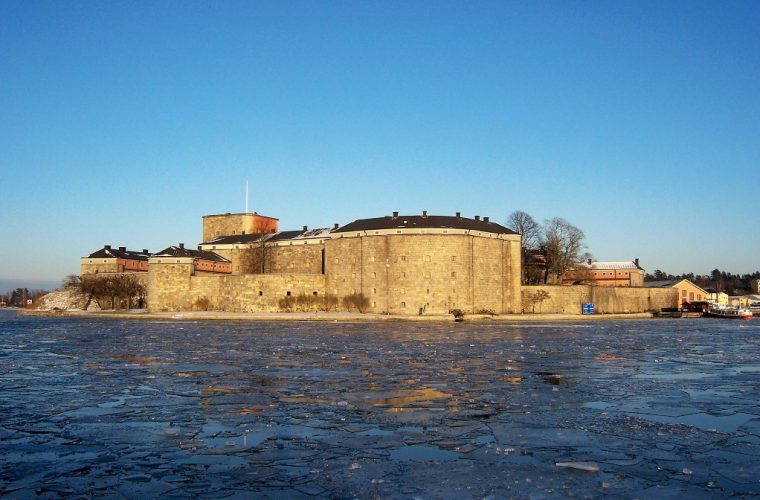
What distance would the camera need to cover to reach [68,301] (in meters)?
70.1

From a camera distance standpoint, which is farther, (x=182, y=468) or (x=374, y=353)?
(x=374, y=353)

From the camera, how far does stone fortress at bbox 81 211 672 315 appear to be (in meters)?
52.1

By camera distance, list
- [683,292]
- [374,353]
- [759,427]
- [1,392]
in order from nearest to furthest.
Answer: [759,427] → [1,392] → [374,353] → [683,292]

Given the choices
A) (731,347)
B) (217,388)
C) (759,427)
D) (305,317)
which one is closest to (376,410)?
(217,388)

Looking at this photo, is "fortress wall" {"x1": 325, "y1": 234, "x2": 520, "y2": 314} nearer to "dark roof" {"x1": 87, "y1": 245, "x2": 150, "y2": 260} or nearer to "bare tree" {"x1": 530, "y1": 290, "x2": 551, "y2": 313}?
"bare tree" {"x1": 530, "y1": 290, "x2": 551, "y2": 313}

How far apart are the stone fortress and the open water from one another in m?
37.0

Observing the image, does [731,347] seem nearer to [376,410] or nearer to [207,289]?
[376,410]

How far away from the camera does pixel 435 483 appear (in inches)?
221

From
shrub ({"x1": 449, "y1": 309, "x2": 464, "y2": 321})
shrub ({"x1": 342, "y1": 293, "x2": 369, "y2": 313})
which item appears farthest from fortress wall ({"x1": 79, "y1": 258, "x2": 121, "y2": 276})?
shrub ({"x1": 449, "y1": 309, "x2": 464, "y2": 321})

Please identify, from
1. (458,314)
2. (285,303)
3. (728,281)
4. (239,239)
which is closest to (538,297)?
(458,314)

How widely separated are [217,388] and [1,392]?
3.12 meters

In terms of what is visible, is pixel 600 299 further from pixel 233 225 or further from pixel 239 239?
pixel 233 225

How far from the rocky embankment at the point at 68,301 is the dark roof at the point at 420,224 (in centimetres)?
2677

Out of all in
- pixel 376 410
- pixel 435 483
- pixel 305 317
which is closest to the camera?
pixel 435 483
